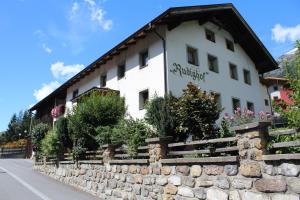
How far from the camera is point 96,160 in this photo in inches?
503

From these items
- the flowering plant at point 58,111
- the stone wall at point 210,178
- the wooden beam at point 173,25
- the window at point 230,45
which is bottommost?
the stone wall at point 210,178

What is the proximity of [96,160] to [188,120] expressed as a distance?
4.27 meters

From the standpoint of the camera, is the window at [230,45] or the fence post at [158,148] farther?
the window at [230,45]

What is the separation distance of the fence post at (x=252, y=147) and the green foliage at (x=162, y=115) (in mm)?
5646

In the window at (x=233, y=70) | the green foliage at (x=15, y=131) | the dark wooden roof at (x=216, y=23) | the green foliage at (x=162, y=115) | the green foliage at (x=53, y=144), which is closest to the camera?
the green foliage at (x=162, y=115)

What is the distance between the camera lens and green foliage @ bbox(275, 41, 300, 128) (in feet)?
19.5

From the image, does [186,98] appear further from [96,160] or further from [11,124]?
[11,124]

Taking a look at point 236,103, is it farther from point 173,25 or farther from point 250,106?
point 173,25

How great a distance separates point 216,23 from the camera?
20.3 metres

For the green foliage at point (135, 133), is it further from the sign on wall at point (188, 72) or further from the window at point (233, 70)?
the window at point (233, 70)

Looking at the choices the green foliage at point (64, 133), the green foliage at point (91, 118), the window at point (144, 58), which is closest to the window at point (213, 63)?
the window at point (144, 58)

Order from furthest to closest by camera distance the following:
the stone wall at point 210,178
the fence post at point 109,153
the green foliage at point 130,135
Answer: the fence post at point 109,153, the green foliage at point 130,135, the stone wall at point 210,178

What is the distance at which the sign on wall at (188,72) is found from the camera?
16264 mm

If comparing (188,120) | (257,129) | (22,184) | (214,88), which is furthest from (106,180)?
(214,88)
